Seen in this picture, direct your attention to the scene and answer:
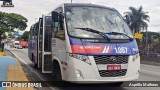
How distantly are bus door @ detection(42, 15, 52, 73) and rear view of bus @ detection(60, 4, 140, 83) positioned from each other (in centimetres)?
223

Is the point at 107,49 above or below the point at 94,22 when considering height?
below

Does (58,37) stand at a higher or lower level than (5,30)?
higher

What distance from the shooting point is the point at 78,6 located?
1089 centimetres

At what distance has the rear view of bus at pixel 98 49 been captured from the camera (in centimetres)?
930

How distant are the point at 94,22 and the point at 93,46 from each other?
121 cm

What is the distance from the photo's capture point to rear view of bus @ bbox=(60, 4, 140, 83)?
930cm

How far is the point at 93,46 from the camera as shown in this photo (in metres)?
9.45

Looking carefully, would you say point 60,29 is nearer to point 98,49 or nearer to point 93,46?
point 93,46

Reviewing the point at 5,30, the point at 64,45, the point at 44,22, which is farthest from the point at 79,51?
the point at 5,30

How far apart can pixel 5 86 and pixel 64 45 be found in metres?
2.25

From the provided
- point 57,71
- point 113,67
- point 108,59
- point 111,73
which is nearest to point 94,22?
point 108,59

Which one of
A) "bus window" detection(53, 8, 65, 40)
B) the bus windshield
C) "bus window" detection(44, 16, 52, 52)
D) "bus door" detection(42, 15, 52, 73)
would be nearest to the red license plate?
the bus windshield

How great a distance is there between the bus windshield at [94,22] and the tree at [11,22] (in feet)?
212

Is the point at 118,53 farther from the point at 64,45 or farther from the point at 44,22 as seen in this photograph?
the point at 44,22
